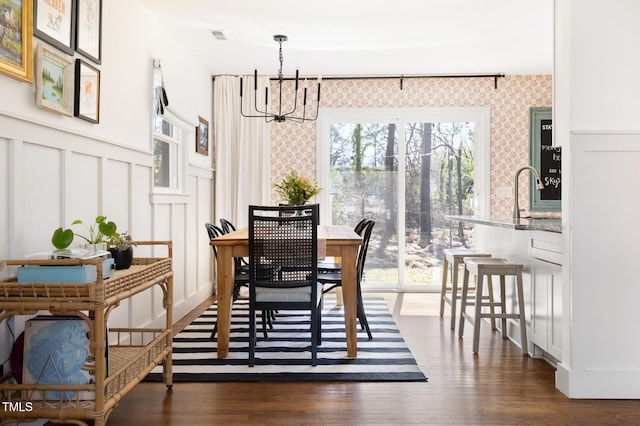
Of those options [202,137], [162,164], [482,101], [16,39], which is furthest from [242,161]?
[16,39]

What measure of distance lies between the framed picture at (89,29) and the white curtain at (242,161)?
9.71 ft

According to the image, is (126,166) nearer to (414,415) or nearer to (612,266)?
(414,415)

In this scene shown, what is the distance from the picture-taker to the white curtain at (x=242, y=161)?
6.01 m

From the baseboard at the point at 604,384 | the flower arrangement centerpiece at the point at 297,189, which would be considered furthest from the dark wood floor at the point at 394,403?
the flower arrangement centerpiece at the point at 297,189

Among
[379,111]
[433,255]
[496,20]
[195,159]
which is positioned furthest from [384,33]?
[433,255]

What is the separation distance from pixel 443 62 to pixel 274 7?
226 cm

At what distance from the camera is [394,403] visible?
262cm

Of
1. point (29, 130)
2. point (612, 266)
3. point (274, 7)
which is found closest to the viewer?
point (29, 130)

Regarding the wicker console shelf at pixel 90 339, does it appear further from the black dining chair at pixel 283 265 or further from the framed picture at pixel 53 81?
the black dining chair at pixel 283 265

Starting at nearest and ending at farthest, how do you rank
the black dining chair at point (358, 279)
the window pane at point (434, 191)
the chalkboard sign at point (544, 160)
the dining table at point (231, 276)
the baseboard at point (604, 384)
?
the baseboard at point (604, 384) → the dining table at point (231, 276) → the black dining chair at point (358, 279) → the chalkboard sign at point (544, 160) → the window pane at point (434, 191)

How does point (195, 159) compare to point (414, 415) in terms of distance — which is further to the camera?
point (195, 159)

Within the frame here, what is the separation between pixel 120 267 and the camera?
2.43m

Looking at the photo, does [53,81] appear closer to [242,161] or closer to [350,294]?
[350,294]

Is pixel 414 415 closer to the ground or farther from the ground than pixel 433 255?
closer to the ground
